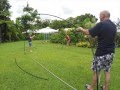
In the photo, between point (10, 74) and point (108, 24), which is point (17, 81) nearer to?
point (10, 74)

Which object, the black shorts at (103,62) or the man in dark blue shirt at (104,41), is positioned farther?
the black shorts at (103,62)

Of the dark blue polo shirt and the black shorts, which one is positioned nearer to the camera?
the dark blue polo shirt

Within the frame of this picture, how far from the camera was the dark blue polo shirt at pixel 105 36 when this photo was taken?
265 inches

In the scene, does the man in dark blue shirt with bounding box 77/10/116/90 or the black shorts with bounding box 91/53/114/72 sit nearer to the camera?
the man in dark blue shirt with bounding box 77/10/116/90

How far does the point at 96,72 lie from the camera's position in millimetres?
6957

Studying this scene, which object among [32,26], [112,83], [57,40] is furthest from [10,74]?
[32,26]

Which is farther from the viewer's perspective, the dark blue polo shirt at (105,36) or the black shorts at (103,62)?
the black shorts at (103,62)

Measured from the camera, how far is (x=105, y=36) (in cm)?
682

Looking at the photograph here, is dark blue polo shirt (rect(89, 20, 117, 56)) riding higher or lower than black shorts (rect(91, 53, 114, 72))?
higher

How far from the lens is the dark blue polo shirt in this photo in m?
6.73

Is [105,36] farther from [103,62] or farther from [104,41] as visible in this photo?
[103,62]

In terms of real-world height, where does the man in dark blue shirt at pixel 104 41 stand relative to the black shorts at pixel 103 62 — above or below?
above

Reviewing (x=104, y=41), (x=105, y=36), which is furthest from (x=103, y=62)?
(x=105, y=36)

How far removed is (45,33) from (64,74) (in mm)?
45803
